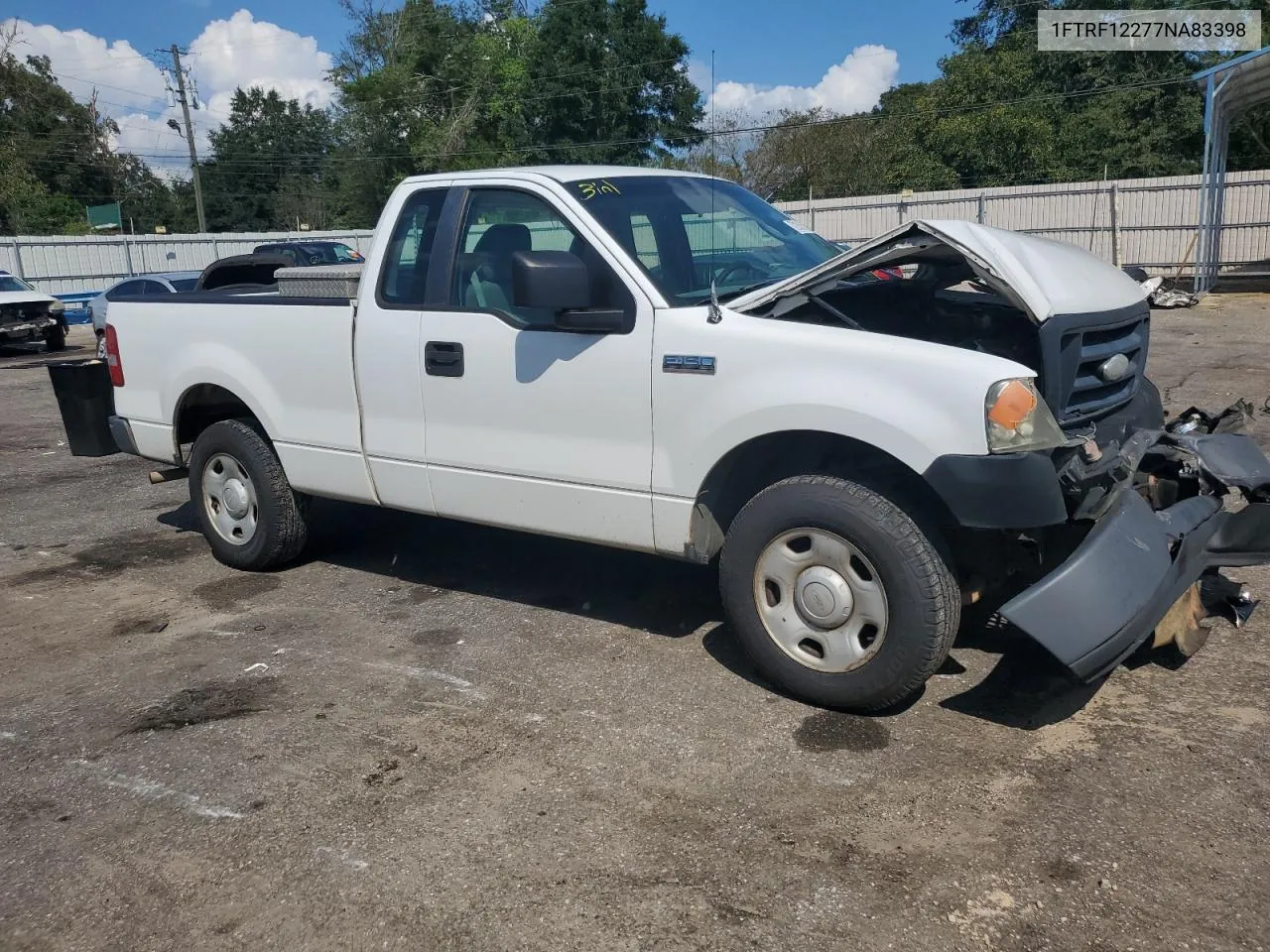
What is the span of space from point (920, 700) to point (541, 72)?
4570cm

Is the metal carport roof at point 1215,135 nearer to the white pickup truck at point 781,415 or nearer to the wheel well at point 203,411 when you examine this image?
the white pickup truck at point 781,415

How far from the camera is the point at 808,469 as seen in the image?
4.22 m

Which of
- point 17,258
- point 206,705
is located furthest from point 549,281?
point 17,258

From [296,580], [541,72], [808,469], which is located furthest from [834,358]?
[541,72]

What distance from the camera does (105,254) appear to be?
3153cm

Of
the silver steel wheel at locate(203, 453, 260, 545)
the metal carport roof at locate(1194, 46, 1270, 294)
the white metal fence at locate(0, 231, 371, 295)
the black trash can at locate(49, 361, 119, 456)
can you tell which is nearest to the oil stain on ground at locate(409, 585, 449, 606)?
the silver steel wheel at locate(203, 453, 260, 545)

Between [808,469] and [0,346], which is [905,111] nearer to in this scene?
[0,346]

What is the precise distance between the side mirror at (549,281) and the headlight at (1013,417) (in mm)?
1588

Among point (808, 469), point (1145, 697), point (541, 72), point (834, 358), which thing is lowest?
point (1145, 697)

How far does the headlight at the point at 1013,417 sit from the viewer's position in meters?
3.55

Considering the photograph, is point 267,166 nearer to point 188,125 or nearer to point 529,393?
point 188,125

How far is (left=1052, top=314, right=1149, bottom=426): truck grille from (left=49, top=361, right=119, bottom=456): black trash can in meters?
5.53

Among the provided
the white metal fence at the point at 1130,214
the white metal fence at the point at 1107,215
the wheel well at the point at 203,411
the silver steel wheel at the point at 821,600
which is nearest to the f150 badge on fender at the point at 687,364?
the silver steel wheel at the point at 821,600

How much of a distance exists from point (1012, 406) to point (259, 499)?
3965mm
